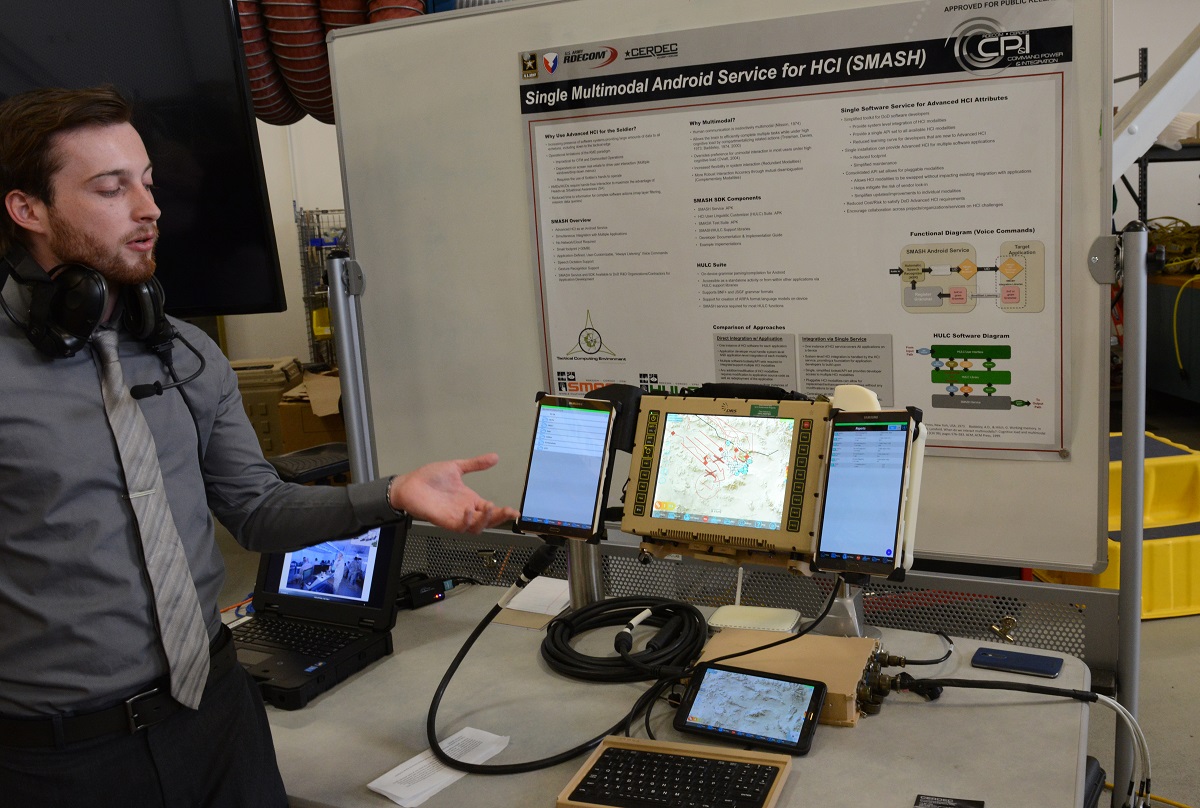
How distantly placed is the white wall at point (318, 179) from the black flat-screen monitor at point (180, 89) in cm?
390

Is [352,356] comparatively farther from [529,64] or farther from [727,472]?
[727,472]

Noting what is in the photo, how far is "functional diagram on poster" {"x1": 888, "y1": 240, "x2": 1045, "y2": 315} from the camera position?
165 centimetres

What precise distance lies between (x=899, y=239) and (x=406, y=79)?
3.79ft

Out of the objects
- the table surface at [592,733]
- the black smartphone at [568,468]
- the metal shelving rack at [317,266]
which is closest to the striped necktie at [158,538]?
the table surface at [592,733]

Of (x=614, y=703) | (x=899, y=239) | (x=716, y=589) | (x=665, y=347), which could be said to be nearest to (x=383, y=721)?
(x=614, y=703)

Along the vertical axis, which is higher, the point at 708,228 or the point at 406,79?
the point at 406,79

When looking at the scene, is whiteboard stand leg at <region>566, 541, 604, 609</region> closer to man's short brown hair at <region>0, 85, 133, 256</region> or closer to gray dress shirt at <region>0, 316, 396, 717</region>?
gray dress shirt at <region>0, 316, 396, 717</region>

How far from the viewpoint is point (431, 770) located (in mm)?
1370

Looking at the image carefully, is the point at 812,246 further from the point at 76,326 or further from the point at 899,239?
the point at 76,326

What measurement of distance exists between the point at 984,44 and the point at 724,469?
853 mm

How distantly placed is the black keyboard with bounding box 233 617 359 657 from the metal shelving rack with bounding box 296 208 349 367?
333cm

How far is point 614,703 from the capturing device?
→ 1538 mm

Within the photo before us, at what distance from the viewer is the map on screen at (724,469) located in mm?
1533

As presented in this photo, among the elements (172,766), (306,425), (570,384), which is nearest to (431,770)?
(172,766)
